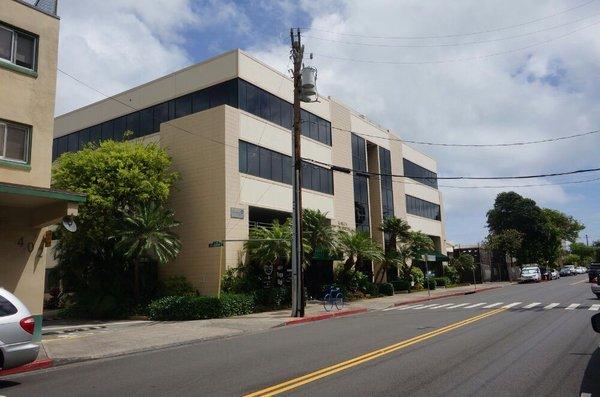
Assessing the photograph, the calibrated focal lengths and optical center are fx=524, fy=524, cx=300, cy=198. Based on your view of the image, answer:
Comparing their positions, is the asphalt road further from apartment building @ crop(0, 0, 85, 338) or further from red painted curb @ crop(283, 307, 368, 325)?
red painted curb @ crop(283, 307, 368, 325)

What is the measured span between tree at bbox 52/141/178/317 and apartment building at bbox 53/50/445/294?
2.21m

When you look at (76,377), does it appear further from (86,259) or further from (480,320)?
(86,259)

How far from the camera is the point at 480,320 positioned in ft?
55.6

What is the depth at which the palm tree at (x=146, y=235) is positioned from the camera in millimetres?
23344

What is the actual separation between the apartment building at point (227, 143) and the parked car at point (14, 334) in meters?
16.1

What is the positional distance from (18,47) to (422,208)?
43.4 metres

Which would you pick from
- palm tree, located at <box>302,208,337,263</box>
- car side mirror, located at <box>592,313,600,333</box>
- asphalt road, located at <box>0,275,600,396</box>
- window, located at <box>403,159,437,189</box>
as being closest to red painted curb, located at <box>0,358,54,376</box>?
asphalt road, located at <box>0,275,600,396</box>

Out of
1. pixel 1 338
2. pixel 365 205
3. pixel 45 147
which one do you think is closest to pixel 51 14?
pixel 45 147

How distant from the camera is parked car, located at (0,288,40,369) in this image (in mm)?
8859

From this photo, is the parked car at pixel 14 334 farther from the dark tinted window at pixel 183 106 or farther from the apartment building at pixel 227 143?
the dark tinted window at pixel 183 106

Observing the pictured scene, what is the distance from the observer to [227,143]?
26.7m

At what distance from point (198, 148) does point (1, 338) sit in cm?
1966

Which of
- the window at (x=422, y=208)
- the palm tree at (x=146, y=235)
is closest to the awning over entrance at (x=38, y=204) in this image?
the palm tree at (x=146, y=235)

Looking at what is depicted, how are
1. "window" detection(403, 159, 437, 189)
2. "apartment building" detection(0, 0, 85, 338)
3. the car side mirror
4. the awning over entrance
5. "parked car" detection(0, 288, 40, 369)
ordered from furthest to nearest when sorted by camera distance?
1. "window" detection(403, 159, 437, 189)
2. "apartment building" detection(0, 0, 85, 338)
3. the awning over entrance
4. "parked car" detection(0, 288, 40, 369)
5. the car side mirror
